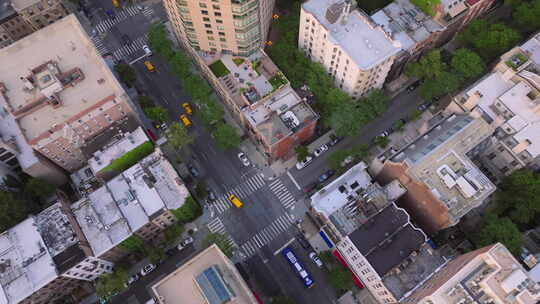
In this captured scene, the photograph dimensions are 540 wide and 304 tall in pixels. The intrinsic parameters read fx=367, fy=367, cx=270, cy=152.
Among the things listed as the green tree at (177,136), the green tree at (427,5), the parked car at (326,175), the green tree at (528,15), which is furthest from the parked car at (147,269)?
the green tree at (528,15)

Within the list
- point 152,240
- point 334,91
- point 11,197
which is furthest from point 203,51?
point 11,197

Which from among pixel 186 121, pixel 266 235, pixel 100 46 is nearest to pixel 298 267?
pixel 266 235

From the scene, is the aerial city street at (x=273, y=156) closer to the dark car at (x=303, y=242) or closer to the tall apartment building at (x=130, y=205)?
the tall apartment building at (x=130, y=205)

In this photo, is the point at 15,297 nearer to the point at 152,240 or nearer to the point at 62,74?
the point at 152,240

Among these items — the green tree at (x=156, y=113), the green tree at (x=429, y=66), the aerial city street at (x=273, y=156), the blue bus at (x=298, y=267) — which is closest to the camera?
the aerial city street at (x=273, y=156)

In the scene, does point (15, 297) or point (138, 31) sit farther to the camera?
point (138, 31)

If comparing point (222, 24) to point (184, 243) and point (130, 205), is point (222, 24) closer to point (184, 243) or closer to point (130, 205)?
point (130, 205)

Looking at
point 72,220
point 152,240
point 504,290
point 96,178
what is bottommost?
point 504,290

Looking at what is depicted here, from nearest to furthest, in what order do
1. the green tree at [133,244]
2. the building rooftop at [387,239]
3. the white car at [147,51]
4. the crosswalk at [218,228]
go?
the building rooftop at [387,239], the green tree at [133,244], the crosswalk at [218,228], the white car at [147,51]
